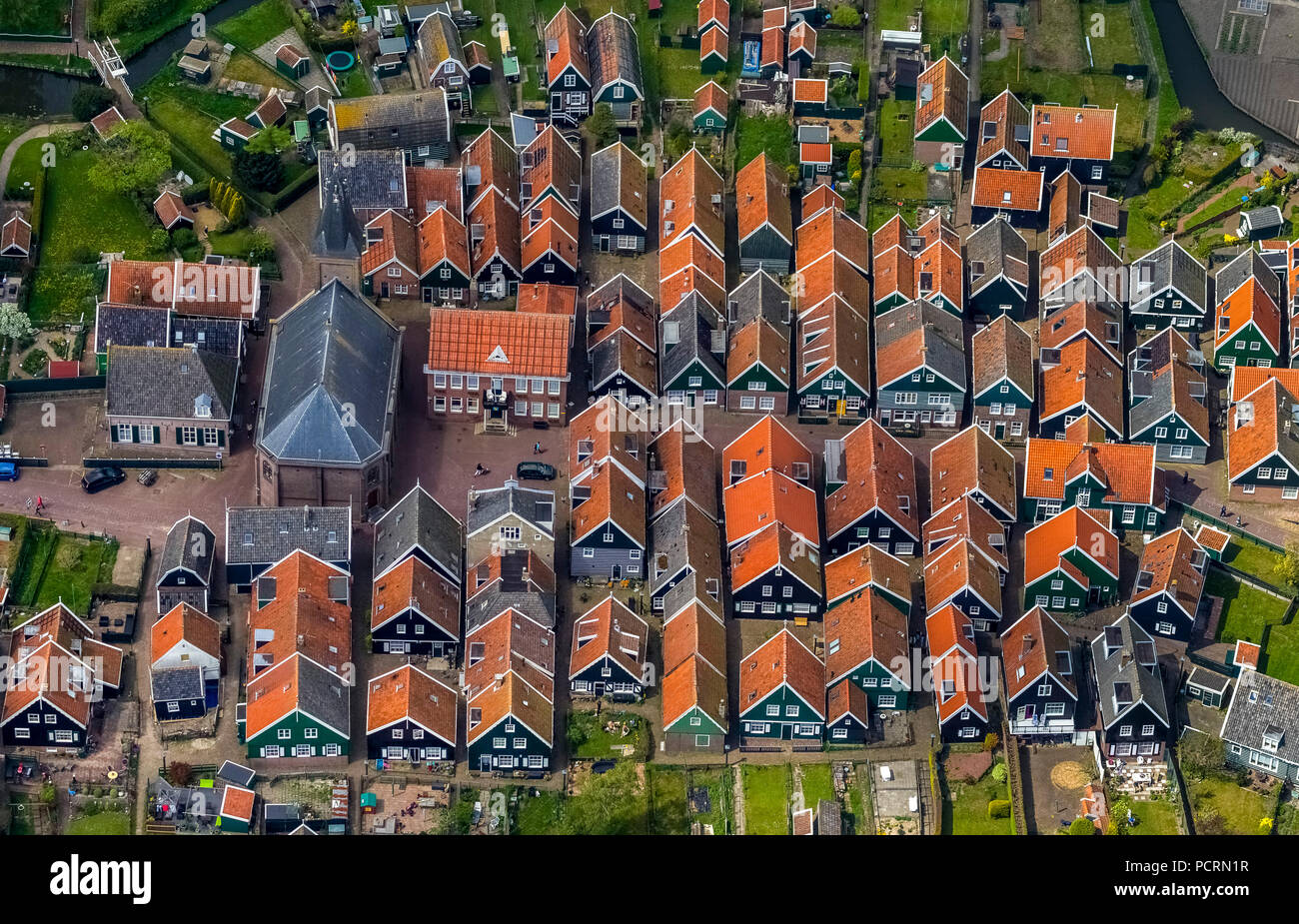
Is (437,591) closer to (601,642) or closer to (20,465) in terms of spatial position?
(601,642)

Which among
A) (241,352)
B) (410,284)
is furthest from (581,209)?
(241,352)

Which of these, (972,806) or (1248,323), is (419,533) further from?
(1248,323)

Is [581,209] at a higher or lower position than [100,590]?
higher

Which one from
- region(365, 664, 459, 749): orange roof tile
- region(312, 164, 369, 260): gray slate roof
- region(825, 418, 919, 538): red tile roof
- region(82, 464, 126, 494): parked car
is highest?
region(312, 164, 369, 260): gray slate roof

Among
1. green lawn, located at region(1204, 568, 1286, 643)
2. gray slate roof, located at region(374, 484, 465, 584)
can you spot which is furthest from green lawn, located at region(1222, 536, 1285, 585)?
gray slate roof, located at region(374, 484, 465, 584)

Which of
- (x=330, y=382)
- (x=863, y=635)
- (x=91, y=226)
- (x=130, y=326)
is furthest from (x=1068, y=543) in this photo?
(x=91, y=226)

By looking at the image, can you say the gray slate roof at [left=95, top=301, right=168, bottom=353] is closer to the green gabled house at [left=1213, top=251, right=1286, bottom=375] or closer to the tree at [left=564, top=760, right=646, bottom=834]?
the tree at [left=564, top=760, right=646, bottom=834]
